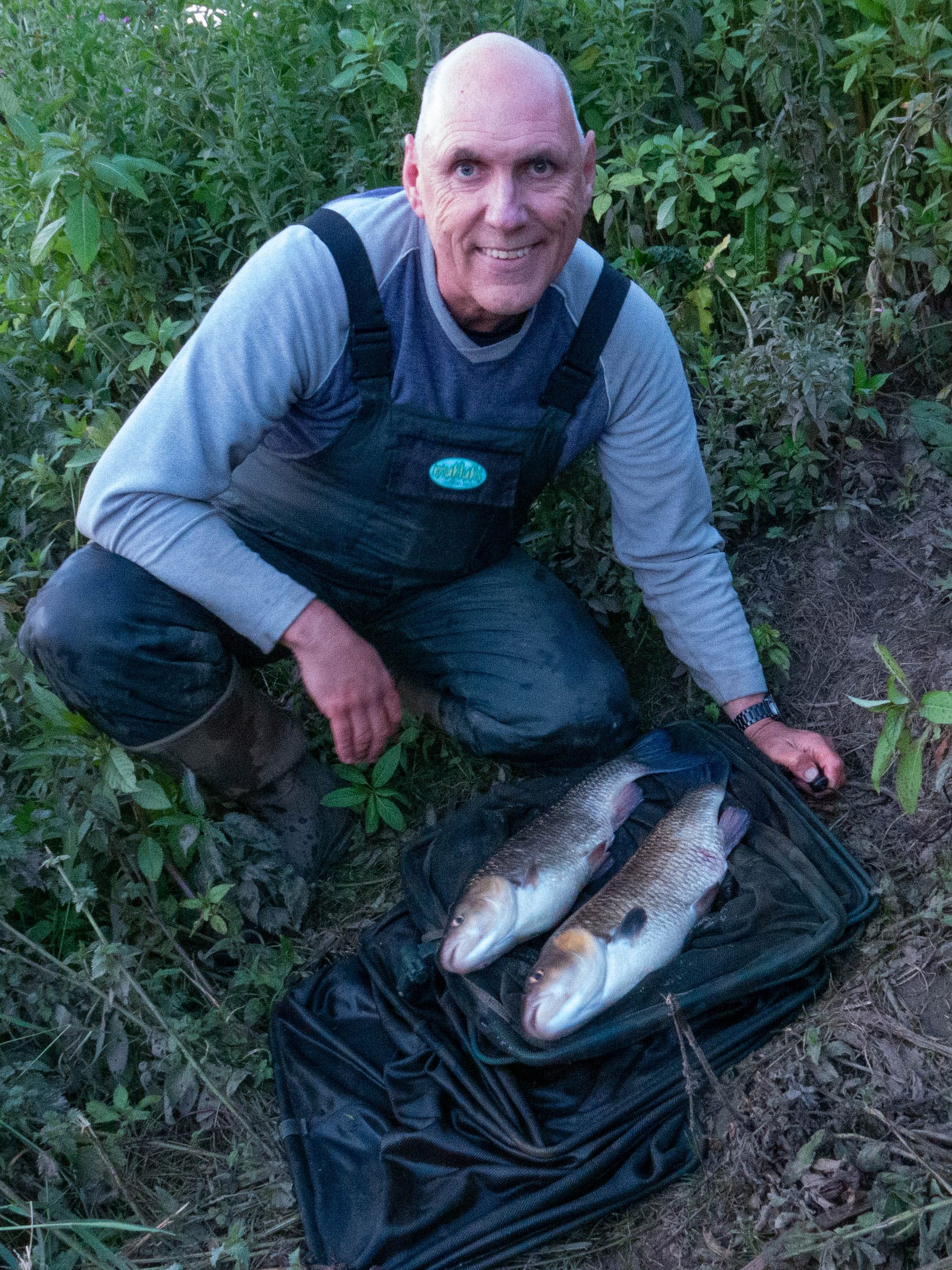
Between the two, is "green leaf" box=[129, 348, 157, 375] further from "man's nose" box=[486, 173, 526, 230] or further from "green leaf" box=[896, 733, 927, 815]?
"green leaf" box=[896, 733, 927, 815]

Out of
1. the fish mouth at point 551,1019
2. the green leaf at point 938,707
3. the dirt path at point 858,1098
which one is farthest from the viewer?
the fish mouth at point 551,1019

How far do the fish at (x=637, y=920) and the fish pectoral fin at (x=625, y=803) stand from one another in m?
0.11

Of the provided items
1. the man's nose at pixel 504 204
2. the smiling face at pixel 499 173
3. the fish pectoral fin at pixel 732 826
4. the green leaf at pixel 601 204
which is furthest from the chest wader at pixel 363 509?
the fish pectoral fin at pixel 732 826

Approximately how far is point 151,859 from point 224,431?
1.16m

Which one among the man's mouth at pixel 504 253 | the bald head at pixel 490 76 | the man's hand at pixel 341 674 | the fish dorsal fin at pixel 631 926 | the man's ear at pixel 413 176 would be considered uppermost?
the bald head at pixel 490 76

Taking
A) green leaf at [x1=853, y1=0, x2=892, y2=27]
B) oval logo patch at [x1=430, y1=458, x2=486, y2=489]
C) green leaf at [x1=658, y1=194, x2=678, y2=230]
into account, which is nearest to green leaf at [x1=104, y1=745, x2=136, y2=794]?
oval logo patch at [x1=430, y1=458, x2=486, y2=489]

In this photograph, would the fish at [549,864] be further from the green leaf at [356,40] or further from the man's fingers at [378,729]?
the green leaf at [356,40]

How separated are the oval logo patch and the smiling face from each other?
1.43 ft

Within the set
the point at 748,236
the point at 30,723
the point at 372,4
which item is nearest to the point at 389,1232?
the point at 30,723

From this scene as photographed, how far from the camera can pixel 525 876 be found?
284 centimetres

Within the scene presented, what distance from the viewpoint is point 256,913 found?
314 centimetres

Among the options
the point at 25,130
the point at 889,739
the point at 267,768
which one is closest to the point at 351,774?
the point at 267,768

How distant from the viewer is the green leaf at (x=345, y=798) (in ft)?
11.2

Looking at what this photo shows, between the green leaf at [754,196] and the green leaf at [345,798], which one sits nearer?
the green leaf at [345,798]
